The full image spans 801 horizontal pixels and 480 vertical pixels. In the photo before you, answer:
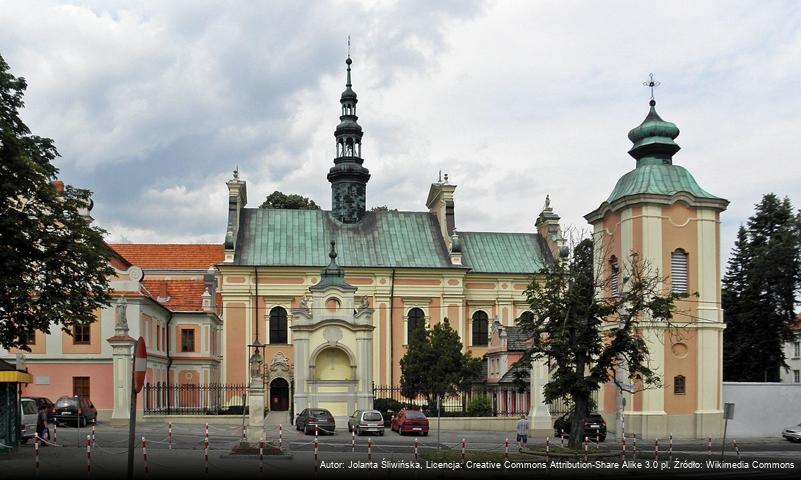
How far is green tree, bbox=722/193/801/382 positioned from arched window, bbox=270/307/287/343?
2634 centimetres

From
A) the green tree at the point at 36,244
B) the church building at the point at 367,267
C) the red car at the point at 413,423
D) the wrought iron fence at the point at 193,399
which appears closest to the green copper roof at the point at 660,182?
the red car at the point at 413,423

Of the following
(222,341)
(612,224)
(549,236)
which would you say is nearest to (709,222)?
(612,224)

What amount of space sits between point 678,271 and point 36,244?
84.3ft

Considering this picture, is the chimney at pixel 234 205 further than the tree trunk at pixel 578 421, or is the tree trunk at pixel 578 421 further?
the chimney at pixel 234 205

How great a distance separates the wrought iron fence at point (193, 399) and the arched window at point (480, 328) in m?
15.3

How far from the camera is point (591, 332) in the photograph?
29422mm

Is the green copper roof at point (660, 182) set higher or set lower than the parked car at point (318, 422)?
higher

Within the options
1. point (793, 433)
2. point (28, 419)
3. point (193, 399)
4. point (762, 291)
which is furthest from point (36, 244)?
point (762, 291)

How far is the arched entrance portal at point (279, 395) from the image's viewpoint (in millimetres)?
56969

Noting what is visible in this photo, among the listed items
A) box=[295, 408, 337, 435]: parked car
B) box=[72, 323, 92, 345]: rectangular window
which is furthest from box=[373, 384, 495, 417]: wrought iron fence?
box=[72, 323, 92, 345]: rectangular window

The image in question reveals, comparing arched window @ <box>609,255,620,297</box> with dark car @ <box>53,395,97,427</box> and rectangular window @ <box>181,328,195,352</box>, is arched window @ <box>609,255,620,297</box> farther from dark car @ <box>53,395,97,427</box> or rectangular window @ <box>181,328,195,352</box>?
rectangular window @ <box>181,328,195,352</box>

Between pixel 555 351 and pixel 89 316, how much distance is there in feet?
44.1

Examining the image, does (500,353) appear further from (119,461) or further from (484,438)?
(119,461)

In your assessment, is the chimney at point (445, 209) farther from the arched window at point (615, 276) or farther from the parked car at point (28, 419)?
the parked car at point (28, 419)
